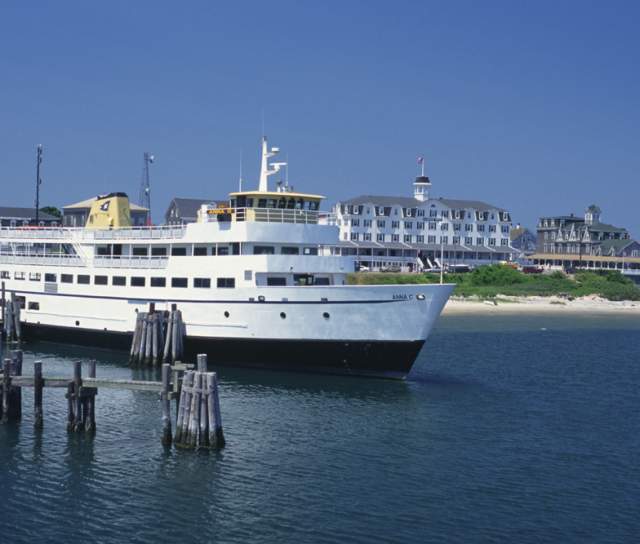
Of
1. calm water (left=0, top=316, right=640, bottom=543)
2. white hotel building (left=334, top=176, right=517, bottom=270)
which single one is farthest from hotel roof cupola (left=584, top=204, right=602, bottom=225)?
calm water (left=0, top=316, right=640, bottom=543)

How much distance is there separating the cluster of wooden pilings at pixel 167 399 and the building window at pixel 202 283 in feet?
32.9

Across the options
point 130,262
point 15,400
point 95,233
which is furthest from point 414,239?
point 15,400

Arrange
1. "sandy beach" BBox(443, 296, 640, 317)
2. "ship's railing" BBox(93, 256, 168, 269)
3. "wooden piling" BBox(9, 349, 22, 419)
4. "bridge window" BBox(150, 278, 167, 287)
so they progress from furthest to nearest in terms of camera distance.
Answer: "sandy beach" BBox(443, 296, 640, 317)
"ship's railing" BBox(93, 256, 168, 269)
"bridge window" BBox(150, 278, 167, 287)
"wooden piling" BBox(9, 349, 22, 419)

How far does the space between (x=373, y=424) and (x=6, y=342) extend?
73.6 feet

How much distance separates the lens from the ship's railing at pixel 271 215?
34.9m

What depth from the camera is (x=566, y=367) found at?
41.0 metres

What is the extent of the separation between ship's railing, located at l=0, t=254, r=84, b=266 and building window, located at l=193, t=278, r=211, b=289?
7.44 m

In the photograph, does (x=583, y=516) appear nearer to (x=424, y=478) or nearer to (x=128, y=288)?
(x=424, y=478)

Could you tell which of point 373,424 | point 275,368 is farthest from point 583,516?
point 275,368

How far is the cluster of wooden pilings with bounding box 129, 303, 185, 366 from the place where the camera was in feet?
115

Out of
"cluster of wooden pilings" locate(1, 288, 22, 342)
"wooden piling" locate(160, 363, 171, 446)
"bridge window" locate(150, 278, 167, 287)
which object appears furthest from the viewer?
"cluster of wooden pilings" locate(1, 288, 22, 342)

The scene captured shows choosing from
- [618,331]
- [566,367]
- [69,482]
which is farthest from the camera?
[618,331]

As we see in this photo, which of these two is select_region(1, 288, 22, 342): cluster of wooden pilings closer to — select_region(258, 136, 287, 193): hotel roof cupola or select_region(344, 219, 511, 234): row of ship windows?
select_region(258, 136, 287, 193): hotel roof cupola

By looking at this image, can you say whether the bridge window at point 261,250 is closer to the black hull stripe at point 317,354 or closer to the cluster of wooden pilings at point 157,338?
the black hull stripe at point 317,354
